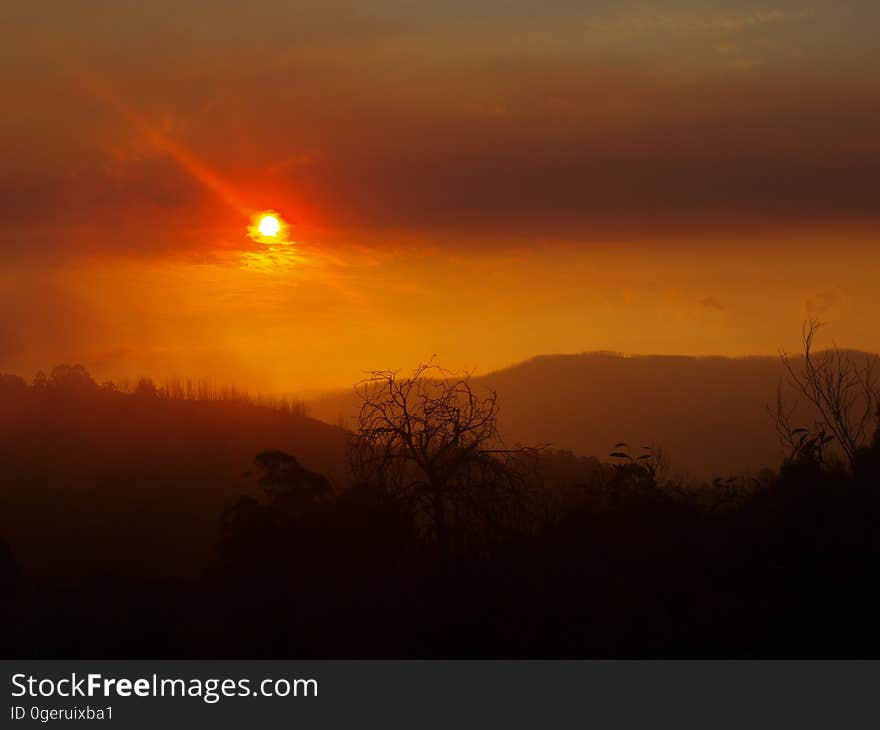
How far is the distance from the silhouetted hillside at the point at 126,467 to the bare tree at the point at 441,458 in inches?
2431

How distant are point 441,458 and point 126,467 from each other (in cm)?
12455

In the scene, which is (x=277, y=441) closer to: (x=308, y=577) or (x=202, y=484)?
(x=202, y=484)

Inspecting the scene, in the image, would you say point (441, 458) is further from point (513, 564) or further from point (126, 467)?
point (126, 467)

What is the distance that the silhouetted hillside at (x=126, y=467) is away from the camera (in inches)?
4178

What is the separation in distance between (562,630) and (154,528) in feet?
327

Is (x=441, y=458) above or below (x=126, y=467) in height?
below

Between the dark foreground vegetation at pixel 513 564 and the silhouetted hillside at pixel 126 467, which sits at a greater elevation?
the silhouetted hillside at pixel 126 467

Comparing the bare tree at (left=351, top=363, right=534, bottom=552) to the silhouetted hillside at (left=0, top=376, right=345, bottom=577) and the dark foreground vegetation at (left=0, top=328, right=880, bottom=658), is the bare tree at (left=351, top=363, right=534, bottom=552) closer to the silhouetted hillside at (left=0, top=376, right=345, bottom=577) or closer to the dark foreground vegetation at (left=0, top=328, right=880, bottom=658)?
the dark foreground vegetation at (left=0, top=328, right=880, bottom=658)

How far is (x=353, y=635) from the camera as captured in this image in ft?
75.6

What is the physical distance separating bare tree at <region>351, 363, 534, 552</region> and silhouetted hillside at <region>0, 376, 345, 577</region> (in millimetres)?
61757

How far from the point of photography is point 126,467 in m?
140

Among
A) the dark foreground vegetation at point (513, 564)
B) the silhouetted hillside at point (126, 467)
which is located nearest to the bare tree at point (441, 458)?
the dark foreground vegetation at point (513, 564)

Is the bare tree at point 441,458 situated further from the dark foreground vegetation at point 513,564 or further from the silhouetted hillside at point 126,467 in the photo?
the silhouetted hillside at point 126,467

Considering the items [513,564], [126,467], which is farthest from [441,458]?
[126,467]
